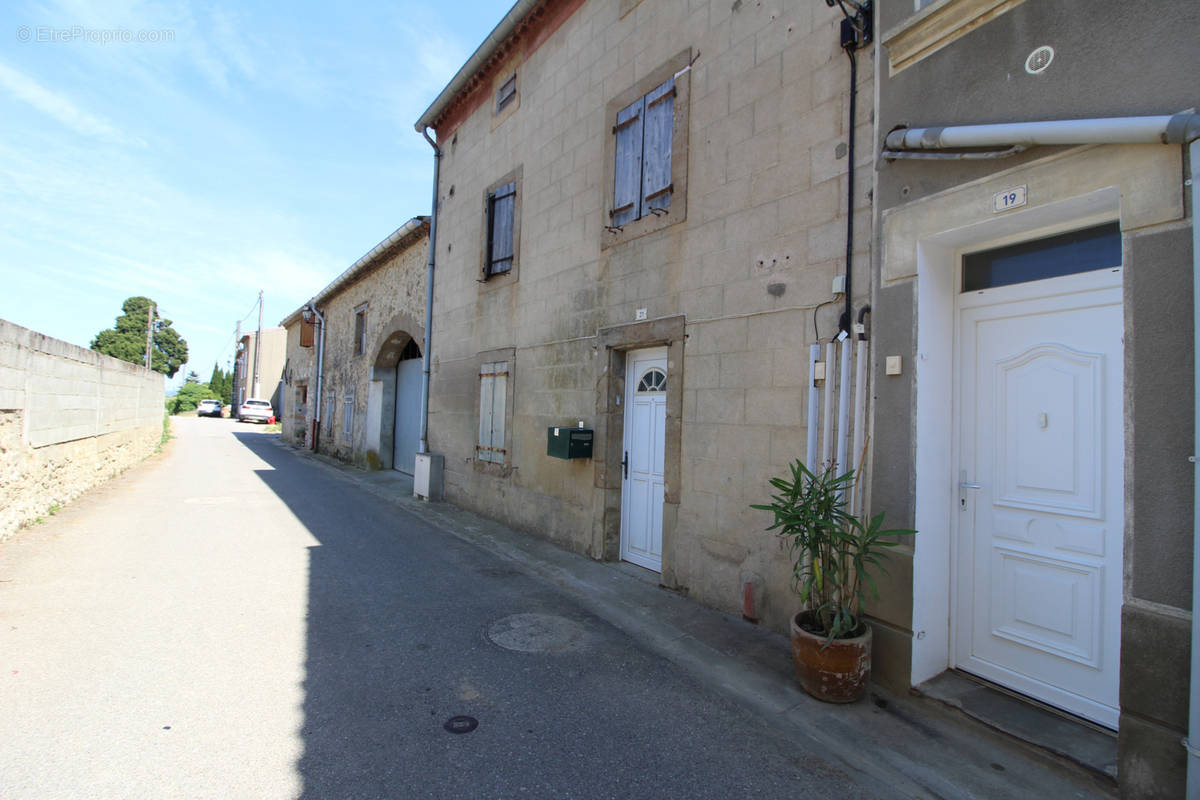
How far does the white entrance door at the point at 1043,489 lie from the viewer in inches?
109

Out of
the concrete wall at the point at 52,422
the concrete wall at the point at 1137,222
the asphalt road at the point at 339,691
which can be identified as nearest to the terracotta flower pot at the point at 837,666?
the concrete wall at the point at 1137,222

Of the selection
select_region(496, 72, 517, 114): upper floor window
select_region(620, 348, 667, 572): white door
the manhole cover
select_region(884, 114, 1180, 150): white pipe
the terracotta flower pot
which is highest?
select_region(496, 72, 517, 114): upper floor window

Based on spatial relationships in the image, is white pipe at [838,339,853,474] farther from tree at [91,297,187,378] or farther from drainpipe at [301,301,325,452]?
tree at [91,297,187,378]

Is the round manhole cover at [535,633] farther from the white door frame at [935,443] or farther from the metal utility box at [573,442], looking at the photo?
the white door frame at [935,443]

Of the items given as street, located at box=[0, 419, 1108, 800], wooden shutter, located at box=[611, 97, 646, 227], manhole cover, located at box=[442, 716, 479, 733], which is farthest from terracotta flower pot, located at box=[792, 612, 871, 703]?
wooden shutter, located at box=[611, 97, 646, 227]

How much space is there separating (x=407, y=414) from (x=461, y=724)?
11.2 m

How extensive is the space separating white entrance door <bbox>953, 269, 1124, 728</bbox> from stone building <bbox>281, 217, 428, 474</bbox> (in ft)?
31.8

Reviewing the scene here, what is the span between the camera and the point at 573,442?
20.1 ft

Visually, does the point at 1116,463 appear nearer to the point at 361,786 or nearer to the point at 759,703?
the point at 759,703

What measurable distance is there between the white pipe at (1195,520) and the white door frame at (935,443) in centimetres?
87

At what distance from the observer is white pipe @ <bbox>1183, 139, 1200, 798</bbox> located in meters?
2.14

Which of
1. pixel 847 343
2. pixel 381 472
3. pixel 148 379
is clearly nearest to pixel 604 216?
pixel 847 343

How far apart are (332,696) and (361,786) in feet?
2.88

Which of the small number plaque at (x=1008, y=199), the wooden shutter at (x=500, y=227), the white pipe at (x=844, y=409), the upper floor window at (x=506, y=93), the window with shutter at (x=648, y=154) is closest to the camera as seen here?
the small number plaque at (x=1008, y=199)
